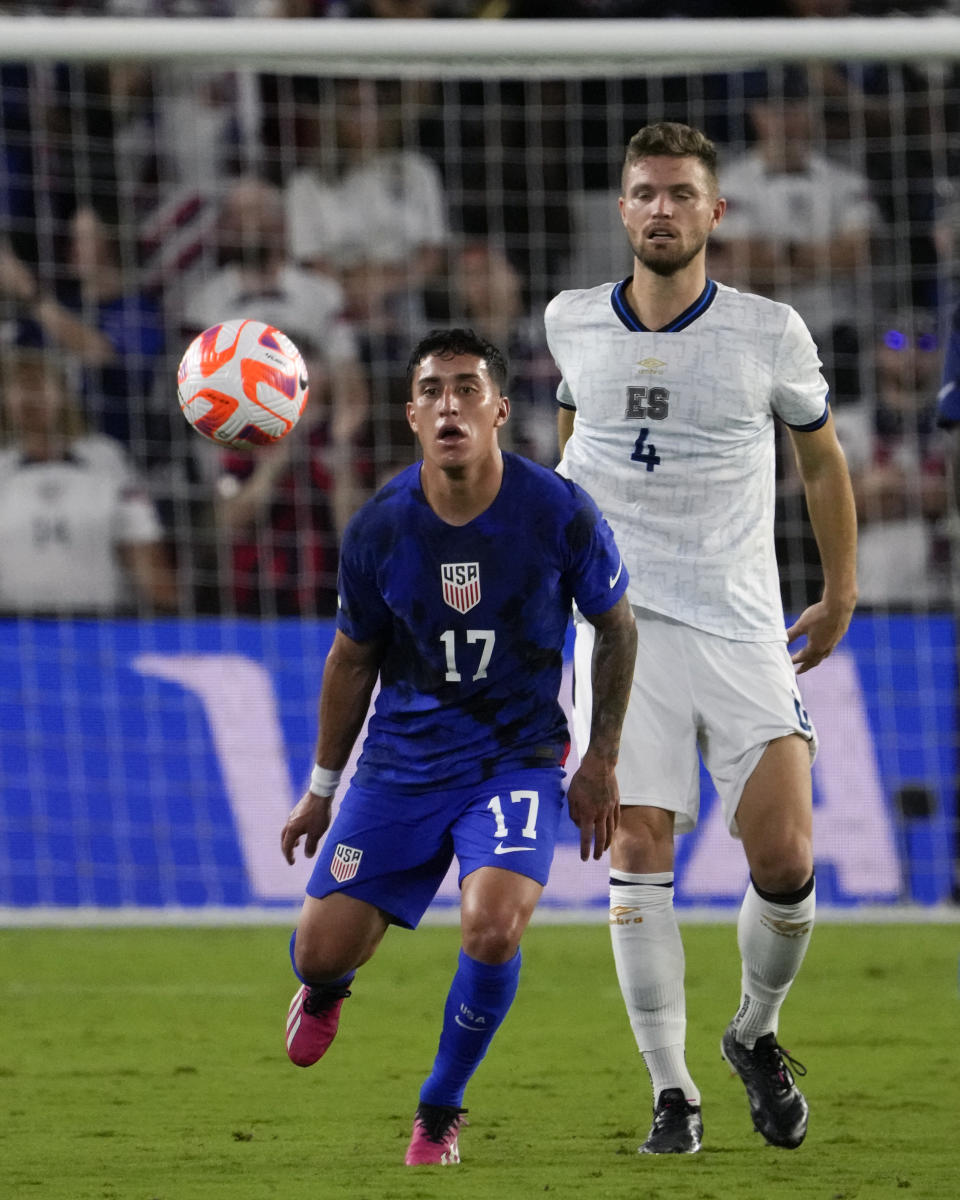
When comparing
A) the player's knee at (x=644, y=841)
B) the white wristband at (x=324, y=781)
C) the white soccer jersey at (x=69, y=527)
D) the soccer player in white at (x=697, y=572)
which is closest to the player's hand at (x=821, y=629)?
the soccer player in white at (x=697, y=572)

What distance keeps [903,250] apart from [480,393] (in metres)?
6.34

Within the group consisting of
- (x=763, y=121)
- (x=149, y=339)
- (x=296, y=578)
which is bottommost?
(x=296, y=578)

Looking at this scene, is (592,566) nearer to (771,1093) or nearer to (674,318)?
(674,318)

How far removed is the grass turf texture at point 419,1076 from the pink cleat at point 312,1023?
0.68ft

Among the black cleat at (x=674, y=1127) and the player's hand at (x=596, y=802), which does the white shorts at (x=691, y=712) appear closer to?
the player's hand at (x=596, y=802)

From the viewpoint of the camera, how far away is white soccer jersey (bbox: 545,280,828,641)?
485cm

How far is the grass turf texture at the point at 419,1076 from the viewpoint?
430 centimetres

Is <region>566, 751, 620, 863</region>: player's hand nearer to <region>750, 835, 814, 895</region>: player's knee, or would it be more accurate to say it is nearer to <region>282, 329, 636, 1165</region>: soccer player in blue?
<region>282, 329, 636, 1165</region>: soccer player in blue

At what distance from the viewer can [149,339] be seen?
33.7 feet

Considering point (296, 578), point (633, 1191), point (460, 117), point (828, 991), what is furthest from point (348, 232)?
point (633, 1191)

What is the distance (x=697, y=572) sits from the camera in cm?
485

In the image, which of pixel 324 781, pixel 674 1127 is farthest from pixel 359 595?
pixel 674 1127

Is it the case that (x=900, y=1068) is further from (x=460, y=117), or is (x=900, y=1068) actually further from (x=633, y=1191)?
(x=460, y=117)

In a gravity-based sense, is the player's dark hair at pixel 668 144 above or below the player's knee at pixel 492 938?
above
